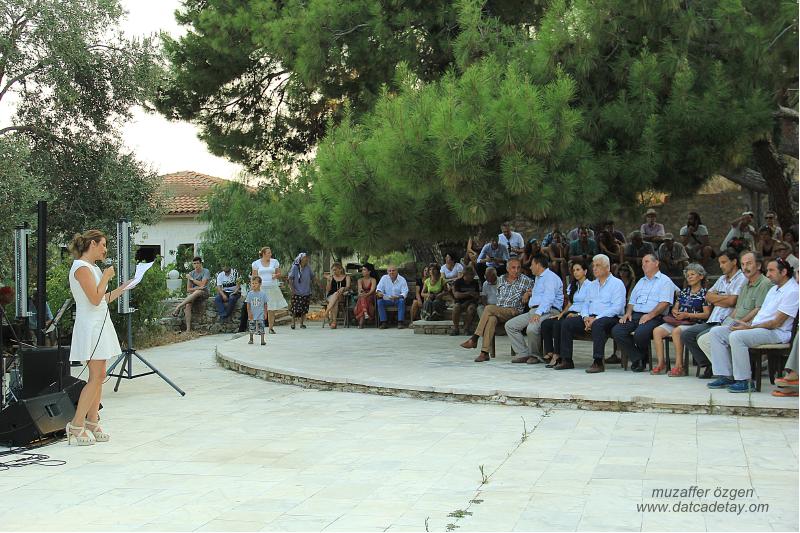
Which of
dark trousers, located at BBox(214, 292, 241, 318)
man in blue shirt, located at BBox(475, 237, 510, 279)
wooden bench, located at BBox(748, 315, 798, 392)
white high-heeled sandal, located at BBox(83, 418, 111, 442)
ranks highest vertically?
man in blue shirt, located at BBox(475, 237, 510, 279)

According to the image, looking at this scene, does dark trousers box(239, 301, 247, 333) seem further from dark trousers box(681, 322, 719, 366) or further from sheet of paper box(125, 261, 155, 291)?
sheet of paper box(125, 261, 155, 291)

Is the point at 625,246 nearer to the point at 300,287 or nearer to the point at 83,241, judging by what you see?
the point at 300,287

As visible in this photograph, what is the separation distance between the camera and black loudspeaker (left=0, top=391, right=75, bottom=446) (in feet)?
21.1

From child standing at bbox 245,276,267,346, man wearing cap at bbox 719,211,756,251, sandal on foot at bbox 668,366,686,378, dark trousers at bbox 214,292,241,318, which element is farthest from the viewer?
dark trousers at bbox 214,292,241,318

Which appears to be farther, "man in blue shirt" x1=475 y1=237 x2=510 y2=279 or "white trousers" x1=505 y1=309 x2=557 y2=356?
"man in blue shirt" x1=475 y1=237 x2=510 y2=279

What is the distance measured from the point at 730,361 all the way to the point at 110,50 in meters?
11.0

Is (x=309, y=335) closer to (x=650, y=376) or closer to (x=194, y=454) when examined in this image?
(x=650, y=376)

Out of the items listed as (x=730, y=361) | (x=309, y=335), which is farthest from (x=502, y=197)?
(x=309, y=335)

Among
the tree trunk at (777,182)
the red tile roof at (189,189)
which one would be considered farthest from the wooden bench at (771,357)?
the red tile roof at (189,189)

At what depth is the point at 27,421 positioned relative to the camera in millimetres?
6438

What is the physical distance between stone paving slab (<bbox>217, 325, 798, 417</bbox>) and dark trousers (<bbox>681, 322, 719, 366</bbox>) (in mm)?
238

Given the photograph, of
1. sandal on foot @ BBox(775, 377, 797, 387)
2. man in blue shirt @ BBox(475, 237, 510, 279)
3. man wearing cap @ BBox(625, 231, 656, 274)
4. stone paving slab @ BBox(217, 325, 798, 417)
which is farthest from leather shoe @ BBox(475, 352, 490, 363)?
man wearing cap @ BBox(625, 231, 656, 274)

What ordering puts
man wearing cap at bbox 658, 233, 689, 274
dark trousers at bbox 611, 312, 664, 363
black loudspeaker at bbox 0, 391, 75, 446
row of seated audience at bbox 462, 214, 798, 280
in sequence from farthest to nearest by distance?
1. man wearing cap at bbox 658, 233, 689, 274
2. row of seated audience at bbox 462, 214, 798, 280
3. dark trousers at bbox 611, 312, 664, 363
4. black loudspeaker at bbox 0, 391, 75, 446

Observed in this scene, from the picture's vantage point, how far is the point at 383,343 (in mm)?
13617
